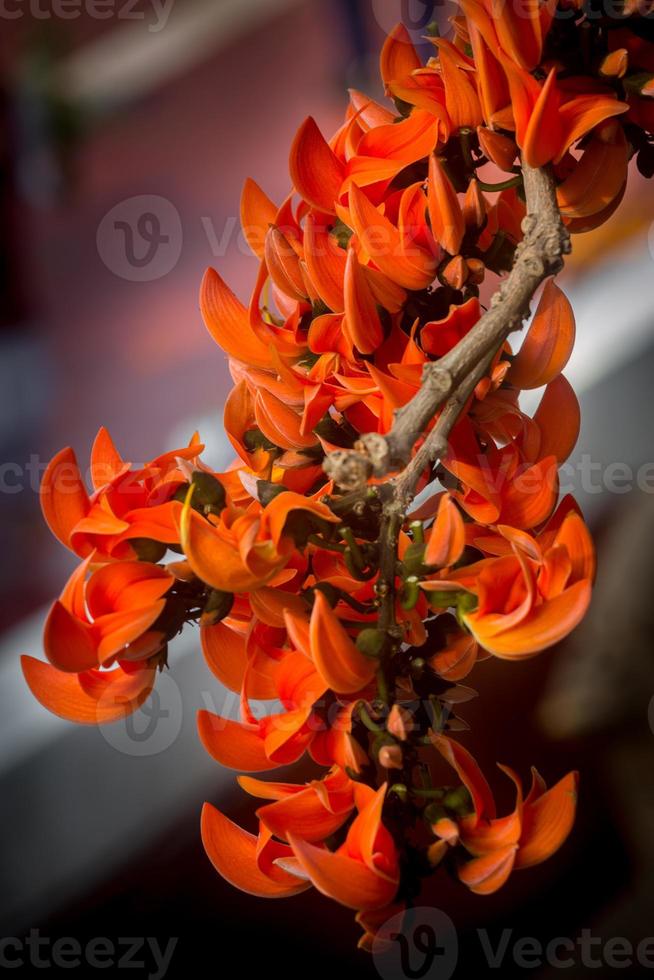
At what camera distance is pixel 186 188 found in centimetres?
117

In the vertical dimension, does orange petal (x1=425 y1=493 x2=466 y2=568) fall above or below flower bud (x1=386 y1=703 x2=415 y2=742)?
above

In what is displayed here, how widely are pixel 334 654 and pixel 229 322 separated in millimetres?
140

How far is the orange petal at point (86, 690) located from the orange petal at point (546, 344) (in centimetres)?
16

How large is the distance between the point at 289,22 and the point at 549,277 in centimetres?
98

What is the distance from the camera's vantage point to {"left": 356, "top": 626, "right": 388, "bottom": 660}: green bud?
0.27 metres

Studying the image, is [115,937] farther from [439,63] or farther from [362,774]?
[439,63]

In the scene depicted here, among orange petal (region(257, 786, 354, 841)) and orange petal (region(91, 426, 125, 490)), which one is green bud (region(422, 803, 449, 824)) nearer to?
orange petal (region(257, 786, 354, 841))

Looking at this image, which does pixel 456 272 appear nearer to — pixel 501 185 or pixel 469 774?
pixel 501 185

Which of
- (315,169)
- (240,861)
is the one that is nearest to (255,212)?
(315,169)

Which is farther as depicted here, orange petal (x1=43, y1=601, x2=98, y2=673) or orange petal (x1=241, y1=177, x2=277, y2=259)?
orange petal (x1=241, y1=177, x2=277, y2=259)

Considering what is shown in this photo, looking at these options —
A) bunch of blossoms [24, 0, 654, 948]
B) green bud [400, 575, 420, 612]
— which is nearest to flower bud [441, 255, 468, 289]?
bunch of blossoms [24, 0, 654, 948]

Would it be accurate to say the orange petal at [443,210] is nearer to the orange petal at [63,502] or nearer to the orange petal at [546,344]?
the orange petal at [546,344]

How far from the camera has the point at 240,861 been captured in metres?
0.29

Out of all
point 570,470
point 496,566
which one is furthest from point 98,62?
point 496,566
